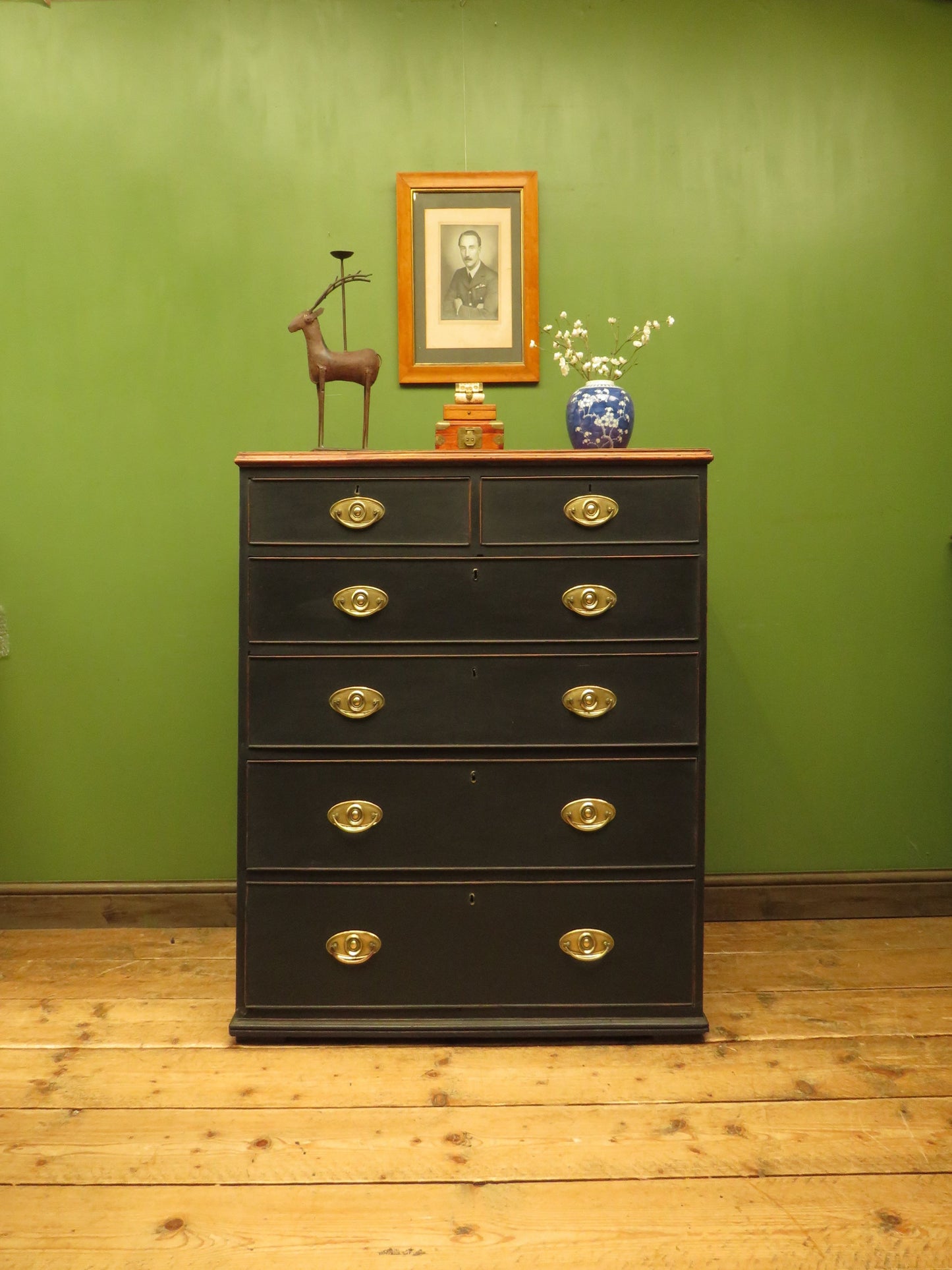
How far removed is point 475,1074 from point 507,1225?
0.43 m

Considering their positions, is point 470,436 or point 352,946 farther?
point 470,436

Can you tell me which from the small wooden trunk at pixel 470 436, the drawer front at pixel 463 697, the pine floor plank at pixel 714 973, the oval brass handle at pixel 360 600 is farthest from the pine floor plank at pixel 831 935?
the small wooden trunk at pixel 470 436

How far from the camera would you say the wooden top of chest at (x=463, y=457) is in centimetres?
186

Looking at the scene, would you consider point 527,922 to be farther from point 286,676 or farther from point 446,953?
point 286,676

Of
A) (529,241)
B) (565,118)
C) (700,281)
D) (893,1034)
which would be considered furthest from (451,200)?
(893,1034)

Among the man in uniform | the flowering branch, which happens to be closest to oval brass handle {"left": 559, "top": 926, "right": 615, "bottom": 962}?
the flowering branch

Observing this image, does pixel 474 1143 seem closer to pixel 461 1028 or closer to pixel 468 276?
pixel 461 1028

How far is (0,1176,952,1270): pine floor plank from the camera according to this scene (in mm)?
1287

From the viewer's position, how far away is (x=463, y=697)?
191cm

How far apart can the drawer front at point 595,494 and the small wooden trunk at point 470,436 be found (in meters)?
0.16

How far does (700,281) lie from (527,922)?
187 cm

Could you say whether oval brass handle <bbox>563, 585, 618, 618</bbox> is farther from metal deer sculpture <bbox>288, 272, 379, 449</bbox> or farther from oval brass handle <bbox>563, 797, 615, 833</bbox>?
metal deer sculpture <bbox>288, 272, 379, 449</bbox>

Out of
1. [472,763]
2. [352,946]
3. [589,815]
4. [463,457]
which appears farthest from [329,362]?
[352,946]

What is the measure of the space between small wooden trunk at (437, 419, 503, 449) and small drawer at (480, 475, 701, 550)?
16 centimetres
